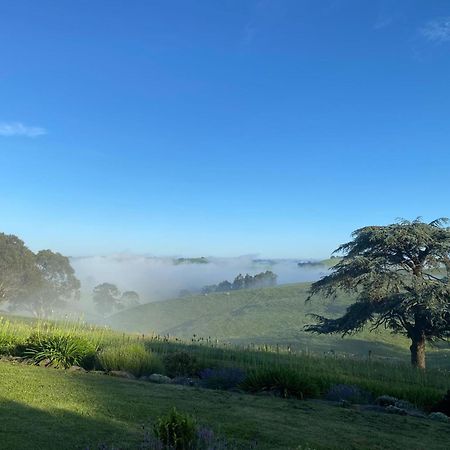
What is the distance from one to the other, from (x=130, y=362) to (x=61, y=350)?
2.11 metres

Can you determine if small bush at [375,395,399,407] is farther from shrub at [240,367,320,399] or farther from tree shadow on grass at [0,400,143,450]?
tree shadow on grass at [0,400,143,450]

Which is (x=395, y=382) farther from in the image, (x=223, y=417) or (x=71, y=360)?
(x=71, y=360)

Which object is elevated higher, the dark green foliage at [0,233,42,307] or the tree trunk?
the dark green foliage at [0,233,42,307]

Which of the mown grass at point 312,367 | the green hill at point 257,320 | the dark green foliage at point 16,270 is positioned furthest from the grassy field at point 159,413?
the dark green foliage at point 16,270

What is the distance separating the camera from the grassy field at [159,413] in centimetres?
573

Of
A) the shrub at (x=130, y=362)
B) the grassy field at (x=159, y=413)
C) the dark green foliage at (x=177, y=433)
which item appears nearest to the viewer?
the dark green foliage at (x=177, y=433)

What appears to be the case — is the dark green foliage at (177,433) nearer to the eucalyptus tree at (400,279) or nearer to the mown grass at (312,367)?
the mown grass at (312,367)

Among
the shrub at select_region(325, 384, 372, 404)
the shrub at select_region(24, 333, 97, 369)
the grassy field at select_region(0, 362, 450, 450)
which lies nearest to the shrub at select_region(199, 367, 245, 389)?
the grassy field at select_region(0, 362, 450, 450)

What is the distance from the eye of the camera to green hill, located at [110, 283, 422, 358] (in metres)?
37.4

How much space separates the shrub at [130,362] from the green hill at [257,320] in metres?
17.1

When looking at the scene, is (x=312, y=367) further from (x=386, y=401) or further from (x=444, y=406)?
(x=444, y=406)

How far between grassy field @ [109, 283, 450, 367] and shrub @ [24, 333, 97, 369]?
66.2ft

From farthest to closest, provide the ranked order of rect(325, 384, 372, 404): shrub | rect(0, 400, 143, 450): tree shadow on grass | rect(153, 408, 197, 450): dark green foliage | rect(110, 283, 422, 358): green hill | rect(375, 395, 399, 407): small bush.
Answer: rect(110, 283, 422, 358): green hill, rect(325, 384, 372, 404): shrub, rect(375, 395, 399, 407): small bush, rect(0, 400, 143, 450): tree shadow on grass, rect(153, 408, 197, 450): dark green foliage

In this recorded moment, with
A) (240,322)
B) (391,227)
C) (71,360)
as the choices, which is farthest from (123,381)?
(240,322)
